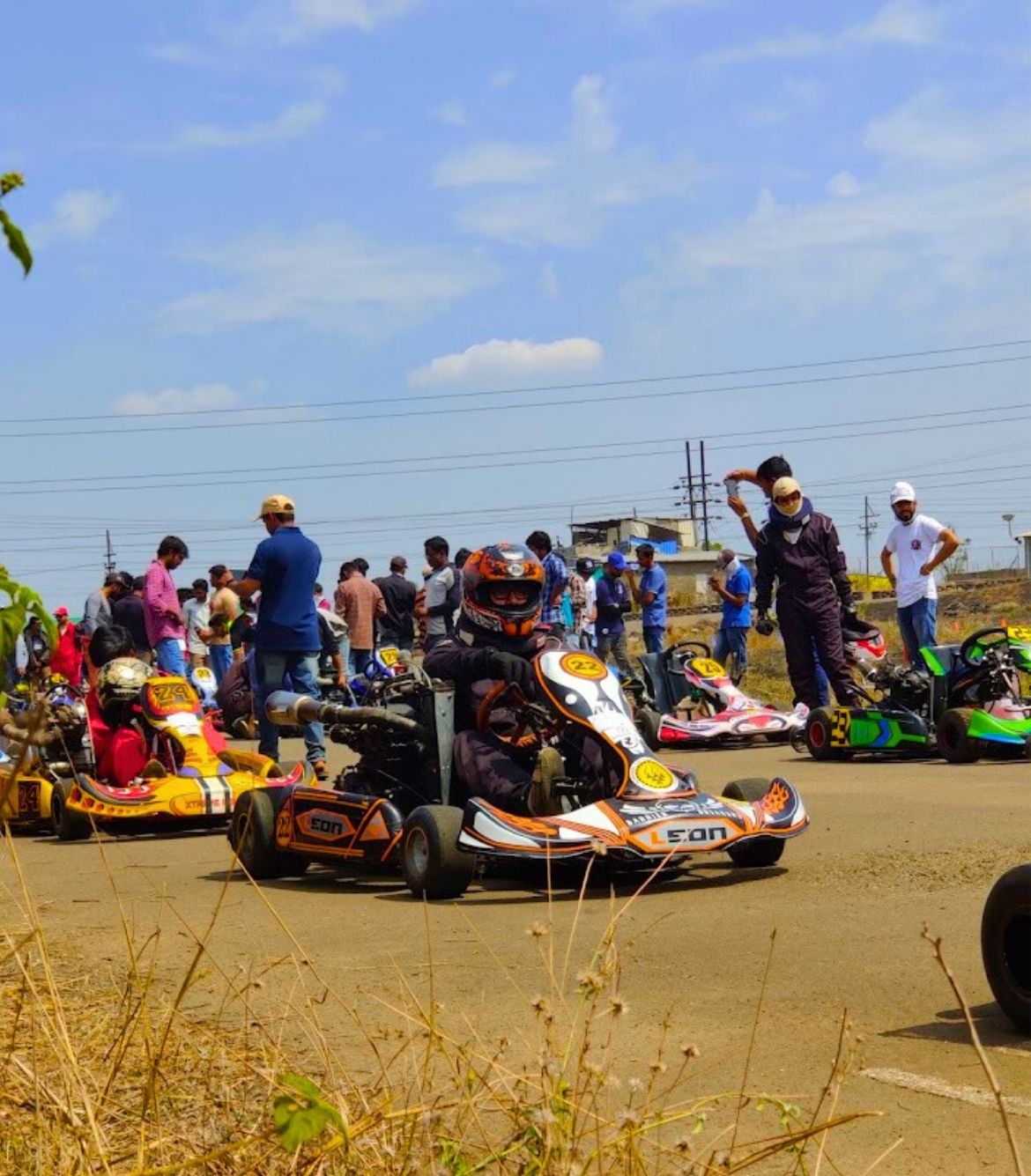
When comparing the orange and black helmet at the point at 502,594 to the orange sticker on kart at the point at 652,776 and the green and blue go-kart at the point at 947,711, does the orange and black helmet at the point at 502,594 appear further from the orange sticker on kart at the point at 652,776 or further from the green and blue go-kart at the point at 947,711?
the green and blue go-kart at the point at 947,711

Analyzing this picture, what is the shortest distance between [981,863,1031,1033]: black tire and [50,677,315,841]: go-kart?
5746mm

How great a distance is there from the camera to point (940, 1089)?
3824mm

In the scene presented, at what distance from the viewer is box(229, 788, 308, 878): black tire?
A: 26.1 feet

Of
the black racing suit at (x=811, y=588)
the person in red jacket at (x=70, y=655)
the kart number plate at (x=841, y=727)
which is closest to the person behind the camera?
the person in red jacket at (x=70, y=655)

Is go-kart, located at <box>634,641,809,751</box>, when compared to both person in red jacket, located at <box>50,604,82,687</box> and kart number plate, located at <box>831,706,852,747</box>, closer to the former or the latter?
kart number plate, located at <box>831,706,852,747</box>

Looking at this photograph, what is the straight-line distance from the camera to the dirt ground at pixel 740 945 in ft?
12.8

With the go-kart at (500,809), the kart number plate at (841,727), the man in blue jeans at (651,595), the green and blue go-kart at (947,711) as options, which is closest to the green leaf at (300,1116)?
the go-kart at (500,809)

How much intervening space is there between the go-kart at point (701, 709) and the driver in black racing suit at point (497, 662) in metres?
5.22

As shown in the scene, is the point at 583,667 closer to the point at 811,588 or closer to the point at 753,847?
the point at 753,847

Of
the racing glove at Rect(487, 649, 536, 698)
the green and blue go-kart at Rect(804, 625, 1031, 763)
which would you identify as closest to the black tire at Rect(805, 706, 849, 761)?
the green and blue go-kart at Rect(804, 625, 1031, 763)

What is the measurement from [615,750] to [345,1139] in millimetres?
4629

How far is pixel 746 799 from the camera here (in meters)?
7.50

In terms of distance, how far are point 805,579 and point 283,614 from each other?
12.2 feet

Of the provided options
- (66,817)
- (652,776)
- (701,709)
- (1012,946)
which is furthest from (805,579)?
(1012,946)
